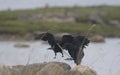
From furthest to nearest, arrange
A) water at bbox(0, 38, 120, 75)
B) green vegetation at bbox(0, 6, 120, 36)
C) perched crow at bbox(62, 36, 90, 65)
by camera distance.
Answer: green vegetation at bbox(0, 6, 120, 36) → water at bbox(0, 38, 120, 75) → perched crow at bbox(62, 36, 90, 65)

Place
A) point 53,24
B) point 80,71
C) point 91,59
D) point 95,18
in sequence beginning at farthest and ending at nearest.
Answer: point 95,18 → point 53,24 → point 91,59 → point 80,71

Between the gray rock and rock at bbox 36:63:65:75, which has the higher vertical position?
rock at bbox 36:63:65:75

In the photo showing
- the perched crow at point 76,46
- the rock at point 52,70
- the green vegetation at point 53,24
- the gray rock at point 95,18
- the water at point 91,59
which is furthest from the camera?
the gray rock at point 95,18

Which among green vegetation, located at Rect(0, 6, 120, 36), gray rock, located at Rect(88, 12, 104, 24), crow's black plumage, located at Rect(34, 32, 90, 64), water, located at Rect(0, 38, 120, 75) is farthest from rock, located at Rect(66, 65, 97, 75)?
gray rock, located at Rect(88, 12, 104, 24)

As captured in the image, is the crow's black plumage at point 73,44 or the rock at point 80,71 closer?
the rock at point 80,71

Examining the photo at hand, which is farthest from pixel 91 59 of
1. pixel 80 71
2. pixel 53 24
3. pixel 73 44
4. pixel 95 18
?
pixel 95 18

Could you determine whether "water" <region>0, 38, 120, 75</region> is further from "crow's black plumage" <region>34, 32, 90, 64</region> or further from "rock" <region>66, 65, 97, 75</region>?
"rock" <region>66, 65, 97, 75</region>

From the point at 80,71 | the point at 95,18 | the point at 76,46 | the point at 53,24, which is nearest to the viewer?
the point at 80,71

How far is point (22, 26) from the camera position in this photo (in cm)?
6156

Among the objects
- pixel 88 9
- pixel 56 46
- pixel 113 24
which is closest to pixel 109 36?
pixel 113 24

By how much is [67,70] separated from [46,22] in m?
54.1

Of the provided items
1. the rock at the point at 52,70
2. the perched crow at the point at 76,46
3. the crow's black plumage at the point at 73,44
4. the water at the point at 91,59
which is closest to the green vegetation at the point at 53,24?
the water at the point at 91,59

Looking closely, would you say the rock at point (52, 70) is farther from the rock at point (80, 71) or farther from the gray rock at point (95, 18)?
the gray rock at point (95, 18)

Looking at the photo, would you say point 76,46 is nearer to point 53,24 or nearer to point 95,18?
point 53,24
